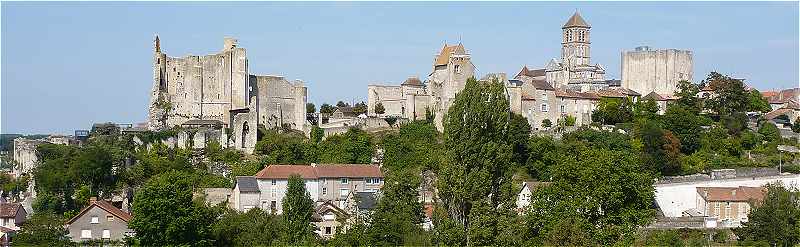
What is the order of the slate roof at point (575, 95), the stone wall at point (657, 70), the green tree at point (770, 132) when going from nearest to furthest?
the green tree at point (770, 132)
the slate roof at point (575, 95)
the stone wall at point (657, 70)

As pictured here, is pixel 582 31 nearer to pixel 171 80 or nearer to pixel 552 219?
pixel 171 80

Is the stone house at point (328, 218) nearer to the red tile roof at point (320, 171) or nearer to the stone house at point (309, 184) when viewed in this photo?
the stone house at point (309, 184)

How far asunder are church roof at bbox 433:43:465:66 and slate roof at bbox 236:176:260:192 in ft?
47.0

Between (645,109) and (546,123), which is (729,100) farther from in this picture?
(546,123)

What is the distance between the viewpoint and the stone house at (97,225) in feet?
126

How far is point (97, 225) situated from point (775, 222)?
69.9 feet

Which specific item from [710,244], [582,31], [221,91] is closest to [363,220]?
[710,244]

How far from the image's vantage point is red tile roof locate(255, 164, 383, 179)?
146 ft

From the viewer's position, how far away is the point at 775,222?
3562cm

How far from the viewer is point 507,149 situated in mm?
31125

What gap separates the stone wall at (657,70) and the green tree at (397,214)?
28.9 m

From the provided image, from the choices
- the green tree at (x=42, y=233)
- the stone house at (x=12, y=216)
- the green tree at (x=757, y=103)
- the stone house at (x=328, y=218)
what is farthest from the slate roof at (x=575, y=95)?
the green tree at (x=42, y=233)

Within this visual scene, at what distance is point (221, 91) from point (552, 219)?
82.8 feet

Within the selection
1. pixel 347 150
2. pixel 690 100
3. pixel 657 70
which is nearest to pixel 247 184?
pixel 347 150
